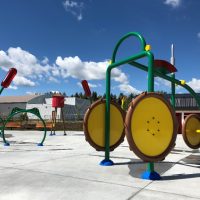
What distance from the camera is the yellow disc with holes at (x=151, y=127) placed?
5.98 m

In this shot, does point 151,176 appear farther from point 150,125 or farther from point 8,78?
point 8,78

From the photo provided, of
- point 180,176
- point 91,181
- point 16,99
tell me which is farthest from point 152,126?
point 16,99

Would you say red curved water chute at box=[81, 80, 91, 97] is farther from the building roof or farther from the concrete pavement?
the building roof

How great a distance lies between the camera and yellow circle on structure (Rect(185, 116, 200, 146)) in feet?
31.5

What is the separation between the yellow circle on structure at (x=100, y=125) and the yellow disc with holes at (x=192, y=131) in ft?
7.36

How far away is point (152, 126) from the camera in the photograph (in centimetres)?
625

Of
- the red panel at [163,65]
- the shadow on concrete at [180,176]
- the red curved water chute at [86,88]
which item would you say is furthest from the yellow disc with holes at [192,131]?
the red curved water chute at [86,88]

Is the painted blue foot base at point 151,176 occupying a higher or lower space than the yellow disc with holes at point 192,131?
lower

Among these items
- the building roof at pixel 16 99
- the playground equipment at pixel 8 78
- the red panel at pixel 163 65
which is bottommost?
the red panel at pixel 163 65

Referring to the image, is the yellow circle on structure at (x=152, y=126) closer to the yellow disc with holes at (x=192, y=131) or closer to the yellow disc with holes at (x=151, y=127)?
the yellow disc with holes at (x=151, y=127)

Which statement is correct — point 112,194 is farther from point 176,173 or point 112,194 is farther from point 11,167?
point 11,167

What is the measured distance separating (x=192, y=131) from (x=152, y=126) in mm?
4022

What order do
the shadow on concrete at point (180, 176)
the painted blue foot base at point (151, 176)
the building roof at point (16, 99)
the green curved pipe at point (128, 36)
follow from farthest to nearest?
the building roof at point (16, 99), the green curved pipe at point (128, 36), the shadow on concrete at point (180, 176), the painted blue foot base at point (151, 176)

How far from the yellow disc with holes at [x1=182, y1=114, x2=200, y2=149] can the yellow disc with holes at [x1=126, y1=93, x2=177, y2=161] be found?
346cm
